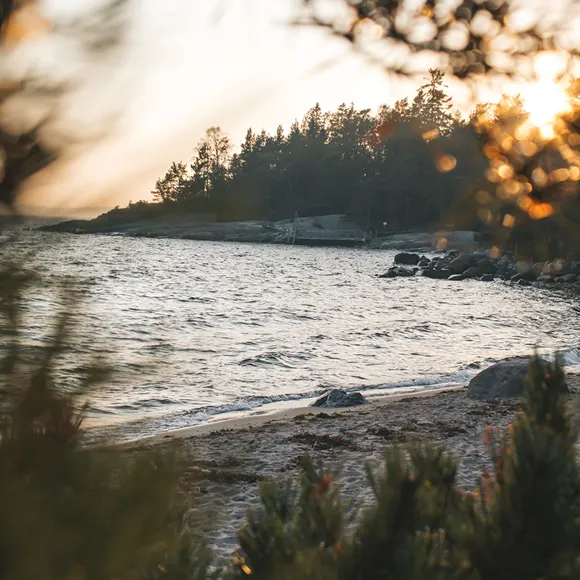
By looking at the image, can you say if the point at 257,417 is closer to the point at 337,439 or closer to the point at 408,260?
the point at 337,439

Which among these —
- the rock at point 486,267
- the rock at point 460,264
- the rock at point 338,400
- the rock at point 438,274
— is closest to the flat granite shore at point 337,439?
the rock at point 338,400

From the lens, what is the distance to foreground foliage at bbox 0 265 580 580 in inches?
33.7

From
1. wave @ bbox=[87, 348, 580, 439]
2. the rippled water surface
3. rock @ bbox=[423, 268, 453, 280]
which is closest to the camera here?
the rippled water surface

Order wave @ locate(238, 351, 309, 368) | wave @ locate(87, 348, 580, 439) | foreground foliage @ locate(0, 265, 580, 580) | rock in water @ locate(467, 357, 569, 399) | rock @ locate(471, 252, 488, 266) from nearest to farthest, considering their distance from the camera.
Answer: foreground foliage @ locate(0, 265, 580, 580)
wave @ locate(87, 348, 580, 439)
rock in water @ locate(467, 357, 569, 399)
wave @ locate(238, 351, 309, 368)
rock @ locate(471, 252, 488, 266)

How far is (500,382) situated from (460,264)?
159 feet

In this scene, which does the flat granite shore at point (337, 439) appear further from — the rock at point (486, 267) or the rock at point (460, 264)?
the rock at point (460, 264)

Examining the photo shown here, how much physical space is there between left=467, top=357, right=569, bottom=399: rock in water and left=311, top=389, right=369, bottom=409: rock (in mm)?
2560

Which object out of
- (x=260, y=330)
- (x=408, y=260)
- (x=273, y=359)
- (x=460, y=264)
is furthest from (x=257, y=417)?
(x=408, y=260)

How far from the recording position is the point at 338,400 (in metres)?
14.8

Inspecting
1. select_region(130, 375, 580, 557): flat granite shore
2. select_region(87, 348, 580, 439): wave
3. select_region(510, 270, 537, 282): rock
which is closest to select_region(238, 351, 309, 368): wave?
select_region(87, 348, 580, 439): wave

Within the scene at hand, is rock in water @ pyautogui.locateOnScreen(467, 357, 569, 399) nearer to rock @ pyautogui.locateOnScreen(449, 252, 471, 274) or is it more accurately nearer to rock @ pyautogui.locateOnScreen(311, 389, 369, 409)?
rock @ pyautogui.locateOnScreen(311, 389, 369, 409)

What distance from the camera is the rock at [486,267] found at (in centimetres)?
5981

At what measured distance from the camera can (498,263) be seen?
61375mm

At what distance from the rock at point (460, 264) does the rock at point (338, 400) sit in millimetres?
48588
